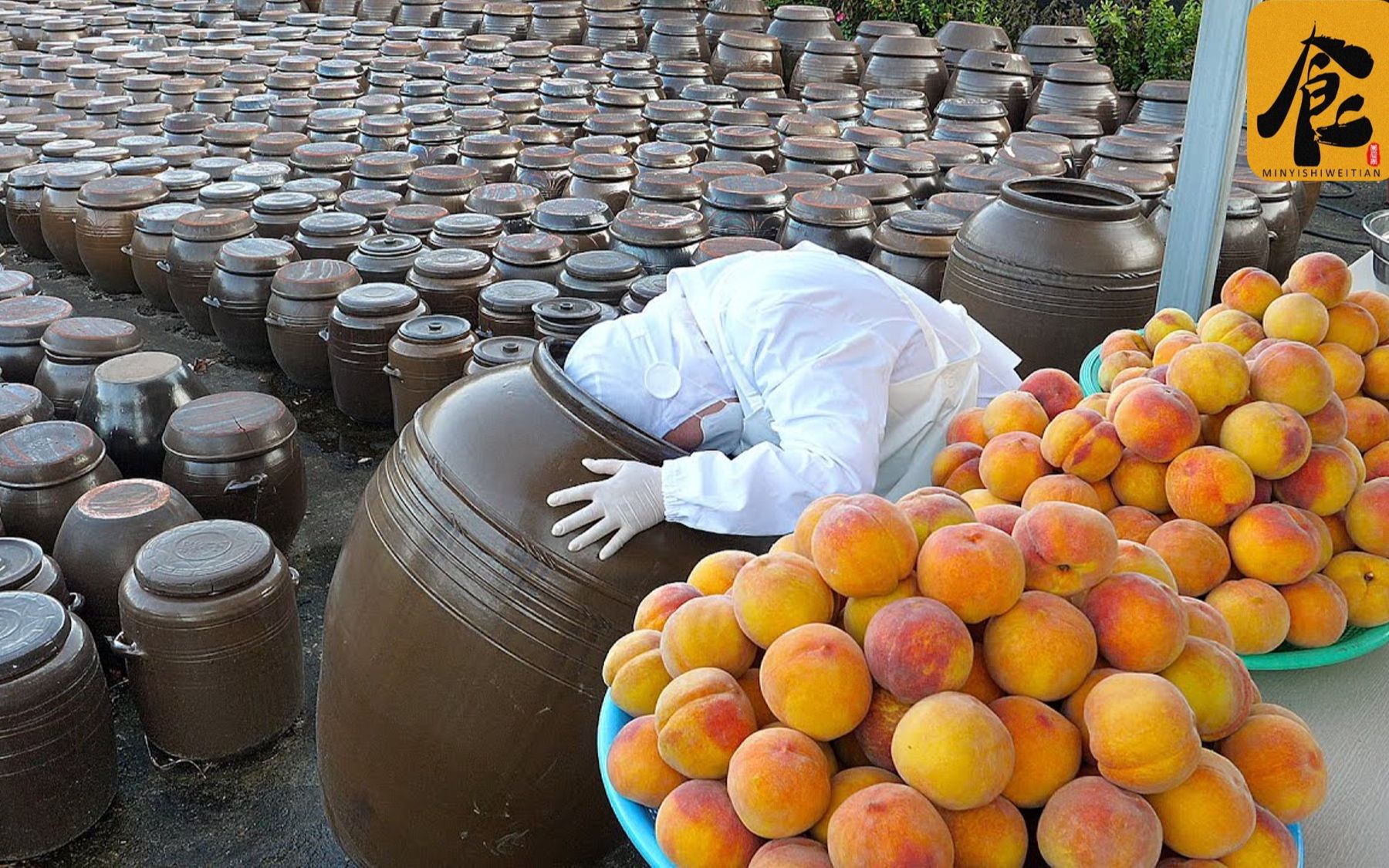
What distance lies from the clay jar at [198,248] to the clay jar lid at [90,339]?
95cm

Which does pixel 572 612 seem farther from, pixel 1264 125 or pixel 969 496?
pixel 1264 125

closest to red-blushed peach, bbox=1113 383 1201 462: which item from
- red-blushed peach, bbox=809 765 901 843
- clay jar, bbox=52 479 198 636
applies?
red-blushed peach, bbox=809 765 901 843

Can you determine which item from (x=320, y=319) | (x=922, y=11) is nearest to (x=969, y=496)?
(x=320, y=319)

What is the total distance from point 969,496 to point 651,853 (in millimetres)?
642

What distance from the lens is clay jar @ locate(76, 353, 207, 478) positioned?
3297mm

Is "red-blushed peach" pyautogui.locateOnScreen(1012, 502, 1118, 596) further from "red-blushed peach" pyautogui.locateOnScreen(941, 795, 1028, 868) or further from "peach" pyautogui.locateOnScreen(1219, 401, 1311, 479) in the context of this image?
"peach" pyautogui.locateOnScreen(1219, 401, 1311, 479)

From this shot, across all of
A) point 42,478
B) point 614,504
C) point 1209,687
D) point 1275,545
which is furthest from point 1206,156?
point 42,478

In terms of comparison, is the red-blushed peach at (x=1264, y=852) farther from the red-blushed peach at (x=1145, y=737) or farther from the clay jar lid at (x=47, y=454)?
the clay jar lid at (x=47, y=454)

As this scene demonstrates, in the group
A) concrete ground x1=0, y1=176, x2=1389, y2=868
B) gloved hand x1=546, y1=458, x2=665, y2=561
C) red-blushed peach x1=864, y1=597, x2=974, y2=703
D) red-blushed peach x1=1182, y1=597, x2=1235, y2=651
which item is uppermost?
red-blushed peach x1=864, y1=597, x2=974, y2=703

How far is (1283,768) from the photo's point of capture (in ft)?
3.16

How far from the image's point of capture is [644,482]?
172 centimetres

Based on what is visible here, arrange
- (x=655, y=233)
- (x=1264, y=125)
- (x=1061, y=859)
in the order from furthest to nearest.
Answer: (x=655, y=233) → (x=1264, y=125) → (x=1061, y=859)

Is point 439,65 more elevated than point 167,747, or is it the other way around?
point 439,65

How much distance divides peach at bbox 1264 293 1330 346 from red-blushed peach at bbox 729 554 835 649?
83cm
